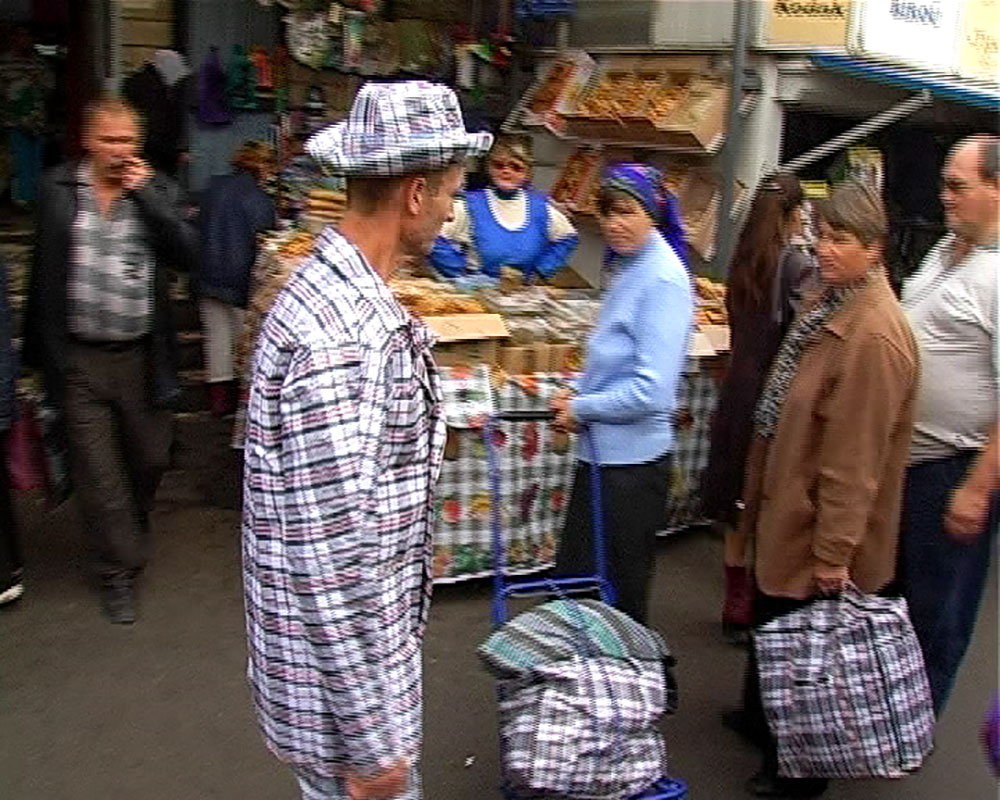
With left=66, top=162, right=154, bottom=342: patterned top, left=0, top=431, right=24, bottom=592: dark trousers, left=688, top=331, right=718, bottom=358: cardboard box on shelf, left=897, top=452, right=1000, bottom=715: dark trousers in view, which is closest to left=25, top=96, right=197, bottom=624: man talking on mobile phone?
left=66, top=162, right=154, bottom=342: patterned top

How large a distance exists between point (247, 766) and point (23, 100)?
21.8ft

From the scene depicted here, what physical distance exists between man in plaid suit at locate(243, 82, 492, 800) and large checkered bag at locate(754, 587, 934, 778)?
4.83 ft

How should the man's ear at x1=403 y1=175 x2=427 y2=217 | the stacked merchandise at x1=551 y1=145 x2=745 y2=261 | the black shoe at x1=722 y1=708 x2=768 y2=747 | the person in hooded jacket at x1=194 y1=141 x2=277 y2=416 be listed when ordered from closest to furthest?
the man's ear at x1=403 y1=175 x2=427 y2=217 < the black shoe at x1=722 y1=708 x2=768 y2=747 < the person in hooded jacket at x1=194 y1=141 x2=277 y2=416 < the stacked merchandise at x1=551 y1=145 x2=745 y2=261

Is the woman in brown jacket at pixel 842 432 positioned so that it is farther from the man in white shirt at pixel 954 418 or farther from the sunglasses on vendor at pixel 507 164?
the sunglasses on vendor at pixel 507 164

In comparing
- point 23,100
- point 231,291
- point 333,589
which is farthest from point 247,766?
point 23,100

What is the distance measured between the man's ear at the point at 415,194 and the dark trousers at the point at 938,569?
77.7 inches

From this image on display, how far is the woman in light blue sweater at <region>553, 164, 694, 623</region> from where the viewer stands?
304cm

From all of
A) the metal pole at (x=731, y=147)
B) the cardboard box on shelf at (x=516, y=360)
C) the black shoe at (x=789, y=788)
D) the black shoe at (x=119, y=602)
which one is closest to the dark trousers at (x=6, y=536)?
the black shoe at (x=119, y=602)

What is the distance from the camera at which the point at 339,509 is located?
160 centimetres

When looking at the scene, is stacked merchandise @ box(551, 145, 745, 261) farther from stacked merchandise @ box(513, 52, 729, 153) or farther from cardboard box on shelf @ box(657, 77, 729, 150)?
cardboard box on shelf @ box(657, 77, 729, 150)

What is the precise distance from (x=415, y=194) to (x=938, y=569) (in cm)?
217

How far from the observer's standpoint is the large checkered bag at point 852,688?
2.91m

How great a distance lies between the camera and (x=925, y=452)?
3.14m

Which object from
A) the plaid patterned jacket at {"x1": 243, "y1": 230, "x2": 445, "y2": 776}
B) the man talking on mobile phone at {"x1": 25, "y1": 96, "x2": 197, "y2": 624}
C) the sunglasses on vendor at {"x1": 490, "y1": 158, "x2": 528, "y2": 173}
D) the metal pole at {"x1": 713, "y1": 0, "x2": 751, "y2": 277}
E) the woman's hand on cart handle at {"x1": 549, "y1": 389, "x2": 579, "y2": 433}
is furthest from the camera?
the metal pole at {"x1": 713, "y1": 0, "x2": 751, "y2": 277}
